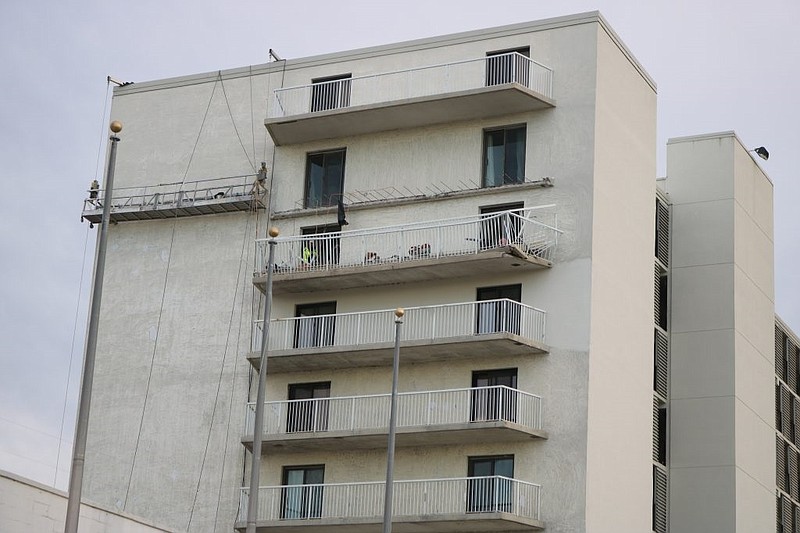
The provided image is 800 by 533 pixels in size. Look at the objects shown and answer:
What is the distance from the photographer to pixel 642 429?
158ft

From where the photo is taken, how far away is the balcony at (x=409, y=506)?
143 feet

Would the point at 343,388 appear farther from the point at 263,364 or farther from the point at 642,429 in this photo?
the point at 263,364

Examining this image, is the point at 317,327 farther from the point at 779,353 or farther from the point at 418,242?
the point at 779,353

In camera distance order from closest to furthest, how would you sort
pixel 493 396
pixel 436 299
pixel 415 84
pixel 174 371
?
1. pixel 493 396
2. pixel 436 299
3. pixel 415 84
4. pixel 174 371

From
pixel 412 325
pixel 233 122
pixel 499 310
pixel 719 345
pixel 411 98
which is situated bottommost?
pixel 412 325

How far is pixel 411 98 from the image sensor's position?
1908 inches

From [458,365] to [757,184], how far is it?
17.7 meters

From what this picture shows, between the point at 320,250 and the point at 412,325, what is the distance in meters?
4.48

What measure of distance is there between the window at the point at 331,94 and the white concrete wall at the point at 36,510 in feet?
70.4

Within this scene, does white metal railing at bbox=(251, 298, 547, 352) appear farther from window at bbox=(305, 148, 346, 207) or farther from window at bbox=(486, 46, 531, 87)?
window at bbox=(486, 46, 531, 87)

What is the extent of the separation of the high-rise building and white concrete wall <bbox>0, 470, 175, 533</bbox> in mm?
14028

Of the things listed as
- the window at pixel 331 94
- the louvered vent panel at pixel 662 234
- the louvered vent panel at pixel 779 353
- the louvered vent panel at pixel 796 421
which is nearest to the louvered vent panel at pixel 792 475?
the louvered vent panel at pixel 796 421

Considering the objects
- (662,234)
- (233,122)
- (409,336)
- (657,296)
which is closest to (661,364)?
(657,296)

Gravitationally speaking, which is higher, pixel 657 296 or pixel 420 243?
pixel 657 296
